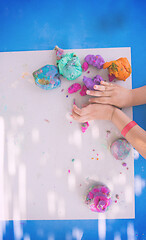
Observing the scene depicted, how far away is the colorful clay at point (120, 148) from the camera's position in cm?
89

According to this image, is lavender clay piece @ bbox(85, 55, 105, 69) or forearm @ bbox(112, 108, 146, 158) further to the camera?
lavender clay piece @ bbox(85, 55, 105, 69)

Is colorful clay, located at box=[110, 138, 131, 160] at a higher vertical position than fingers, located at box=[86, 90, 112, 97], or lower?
lower

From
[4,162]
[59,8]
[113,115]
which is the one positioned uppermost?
[59,8]

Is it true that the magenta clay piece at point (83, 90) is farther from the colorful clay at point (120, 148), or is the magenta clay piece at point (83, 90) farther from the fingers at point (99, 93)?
the colorful clay at point (120, 148)

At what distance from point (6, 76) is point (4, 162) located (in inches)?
16.4

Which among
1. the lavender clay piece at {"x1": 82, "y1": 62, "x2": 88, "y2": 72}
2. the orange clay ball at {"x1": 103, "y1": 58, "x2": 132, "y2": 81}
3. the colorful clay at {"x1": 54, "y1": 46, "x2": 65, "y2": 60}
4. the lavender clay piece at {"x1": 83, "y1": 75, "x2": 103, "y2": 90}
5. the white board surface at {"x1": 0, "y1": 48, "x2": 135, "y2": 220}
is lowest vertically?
the white board surface at {"x1": 0, "y1": 48, "x2": 135, "y2": 220}

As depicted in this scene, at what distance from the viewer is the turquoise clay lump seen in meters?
0.86

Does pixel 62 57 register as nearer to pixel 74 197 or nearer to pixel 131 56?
pixel 131 56

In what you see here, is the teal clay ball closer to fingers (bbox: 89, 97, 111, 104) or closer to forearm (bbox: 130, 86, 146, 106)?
fingers (bbox: 89, 97, 111, 104)

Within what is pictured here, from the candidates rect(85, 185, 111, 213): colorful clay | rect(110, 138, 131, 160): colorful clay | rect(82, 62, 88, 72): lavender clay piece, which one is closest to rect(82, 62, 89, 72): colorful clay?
rect(82, 62, 88, 72): lavender clay piece

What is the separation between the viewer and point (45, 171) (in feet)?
3.06

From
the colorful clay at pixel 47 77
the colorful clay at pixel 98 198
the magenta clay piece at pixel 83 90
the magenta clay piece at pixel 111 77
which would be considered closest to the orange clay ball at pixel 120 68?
the magenta clay piece at pixel 111 77

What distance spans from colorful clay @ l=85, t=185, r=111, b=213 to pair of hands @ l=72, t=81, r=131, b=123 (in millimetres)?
325

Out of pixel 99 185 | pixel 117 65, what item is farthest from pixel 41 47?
pixel 99 185
